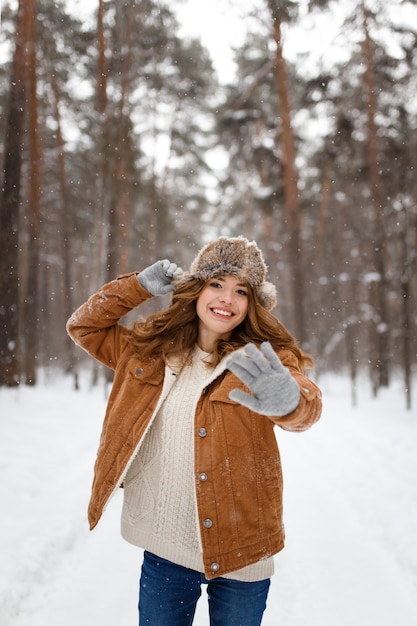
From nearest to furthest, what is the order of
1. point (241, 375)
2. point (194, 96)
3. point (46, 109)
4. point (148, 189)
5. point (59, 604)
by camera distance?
1. point (241, 375)
2. point (59, 604)
3. point (46, 109)
4. point (194, 96)
5. point (148, 189)

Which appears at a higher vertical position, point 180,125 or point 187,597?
point 180,125

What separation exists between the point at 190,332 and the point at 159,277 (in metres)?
0.32

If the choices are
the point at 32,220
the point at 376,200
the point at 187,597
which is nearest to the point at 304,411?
the point at 187,597

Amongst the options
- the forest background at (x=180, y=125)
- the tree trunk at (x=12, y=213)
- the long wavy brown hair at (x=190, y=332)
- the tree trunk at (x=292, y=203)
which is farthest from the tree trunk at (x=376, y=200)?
the long wavy brown hair at (x=190, y=332)

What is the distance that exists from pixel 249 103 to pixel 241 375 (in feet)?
44.3

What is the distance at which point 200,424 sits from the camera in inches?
69.7

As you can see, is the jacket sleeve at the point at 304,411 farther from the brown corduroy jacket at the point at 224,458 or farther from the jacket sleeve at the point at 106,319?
the jacket sleeve at the point at 106,319

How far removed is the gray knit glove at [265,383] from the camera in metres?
1.47

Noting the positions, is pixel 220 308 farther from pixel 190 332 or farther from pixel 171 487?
pixel 171 487

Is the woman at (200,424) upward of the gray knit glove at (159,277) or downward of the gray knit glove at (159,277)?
downward

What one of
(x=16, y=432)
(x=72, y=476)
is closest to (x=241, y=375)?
(x=72, y=476)

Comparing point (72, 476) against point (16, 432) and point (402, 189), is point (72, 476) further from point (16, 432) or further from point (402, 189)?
point (402, 189)

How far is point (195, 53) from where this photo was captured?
544 inches

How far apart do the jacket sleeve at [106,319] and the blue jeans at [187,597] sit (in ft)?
3.10
